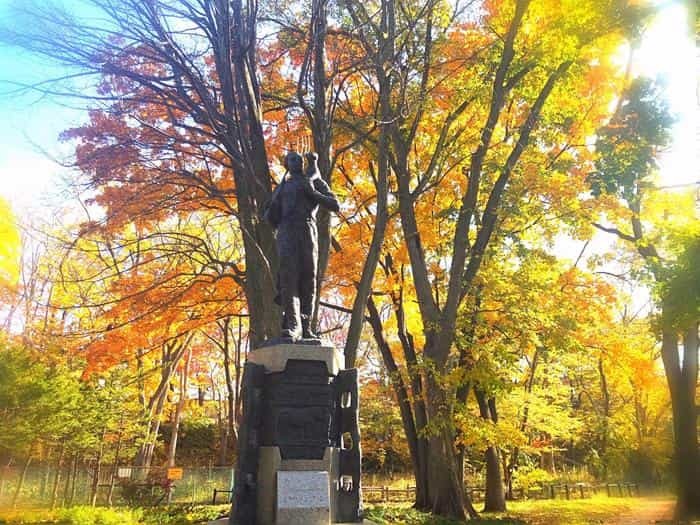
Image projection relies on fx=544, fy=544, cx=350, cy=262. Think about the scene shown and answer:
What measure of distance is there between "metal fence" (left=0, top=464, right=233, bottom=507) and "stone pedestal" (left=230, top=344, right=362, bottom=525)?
1338cm

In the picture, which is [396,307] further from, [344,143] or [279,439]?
[279,439]

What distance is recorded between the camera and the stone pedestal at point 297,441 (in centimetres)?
490

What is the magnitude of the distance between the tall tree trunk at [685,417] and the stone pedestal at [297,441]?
9745mm

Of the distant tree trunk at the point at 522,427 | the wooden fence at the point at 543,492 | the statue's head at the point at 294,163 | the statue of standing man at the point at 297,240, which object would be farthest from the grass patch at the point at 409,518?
the wooden fence at the point at 543,492

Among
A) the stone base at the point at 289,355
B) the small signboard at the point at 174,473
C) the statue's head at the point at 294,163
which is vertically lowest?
the small signboard at the point at 174,473

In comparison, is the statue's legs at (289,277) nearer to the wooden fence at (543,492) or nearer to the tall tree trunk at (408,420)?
the tall tree trunk at (408,420)

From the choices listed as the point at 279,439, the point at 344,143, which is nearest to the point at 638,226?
the point at 344,143

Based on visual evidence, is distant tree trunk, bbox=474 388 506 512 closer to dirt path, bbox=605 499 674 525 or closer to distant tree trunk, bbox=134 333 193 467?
dirt path, bbox=605 499 674 525

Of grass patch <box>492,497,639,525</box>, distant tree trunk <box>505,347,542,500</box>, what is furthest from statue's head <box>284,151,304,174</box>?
distant tree trunk <box>505,347,542,500</box>

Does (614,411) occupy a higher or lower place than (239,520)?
higher

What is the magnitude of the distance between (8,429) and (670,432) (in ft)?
84.5

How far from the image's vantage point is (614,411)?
28000 mm

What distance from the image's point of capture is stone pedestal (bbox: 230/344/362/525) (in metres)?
4.90

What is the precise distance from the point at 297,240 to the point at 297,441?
2079 millimetres
